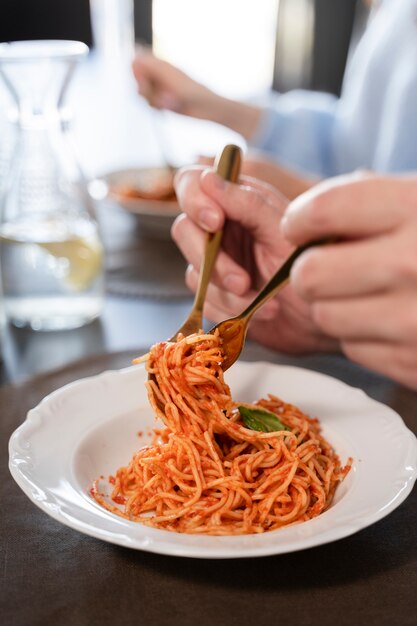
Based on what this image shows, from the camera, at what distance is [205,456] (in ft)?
3.28

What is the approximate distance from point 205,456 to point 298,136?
1.80 meters

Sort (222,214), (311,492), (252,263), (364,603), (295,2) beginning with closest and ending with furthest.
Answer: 1. (364,603)
2. (311,492)
3. (222,214)
4. (252,263)
5. (295,2)

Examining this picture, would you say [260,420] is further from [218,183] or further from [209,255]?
[218,183]

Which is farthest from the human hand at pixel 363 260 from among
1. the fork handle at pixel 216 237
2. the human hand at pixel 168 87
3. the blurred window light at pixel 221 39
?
the blurred window light at pixel 221 39

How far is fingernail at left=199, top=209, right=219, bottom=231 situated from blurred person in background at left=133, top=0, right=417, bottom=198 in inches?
30.6

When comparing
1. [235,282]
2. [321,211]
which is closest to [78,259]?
[235,282]

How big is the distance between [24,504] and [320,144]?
6.51 ft

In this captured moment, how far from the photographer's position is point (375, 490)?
86cm

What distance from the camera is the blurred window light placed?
21.5 feet

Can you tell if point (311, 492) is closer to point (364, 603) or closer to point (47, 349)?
point (364, 603)

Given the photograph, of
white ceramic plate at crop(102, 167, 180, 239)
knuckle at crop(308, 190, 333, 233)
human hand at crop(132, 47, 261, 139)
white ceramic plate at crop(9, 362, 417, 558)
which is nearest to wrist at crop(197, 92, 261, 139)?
human hand at crop(132, 47, 261, 139)

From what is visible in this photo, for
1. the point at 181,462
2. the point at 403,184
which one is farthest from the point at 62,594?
the point at 403,184

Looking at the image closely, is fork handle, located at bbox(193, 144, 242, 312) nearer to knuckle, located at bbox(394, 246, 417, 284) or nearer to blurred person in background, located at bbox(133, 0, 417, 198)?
knuckle, located at bbox(394, 246, 417, 284)

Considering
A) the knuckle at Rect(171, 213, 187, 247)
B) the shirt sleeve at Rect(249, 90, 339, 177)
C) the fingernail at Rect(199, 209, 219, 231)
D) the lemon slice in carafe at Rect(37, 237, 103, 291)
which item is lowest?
the shirt sleeve at Rect(249, 90, 339, 177)
